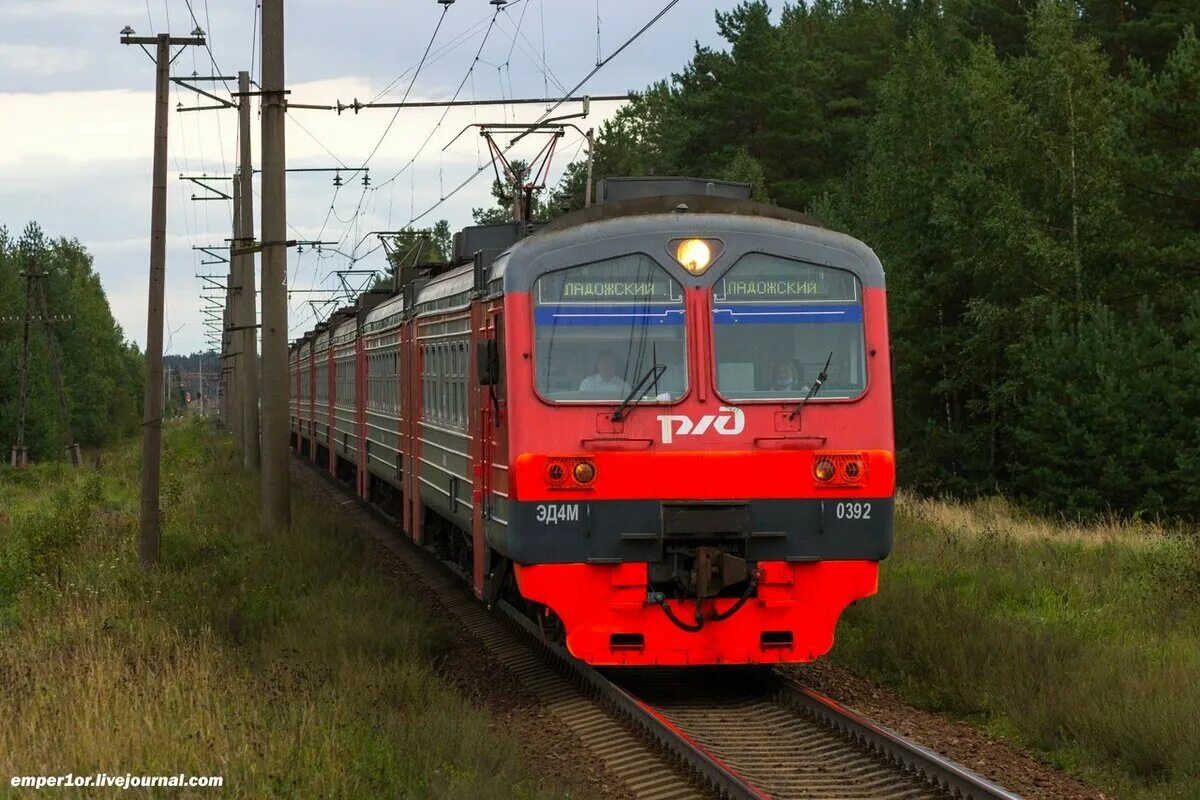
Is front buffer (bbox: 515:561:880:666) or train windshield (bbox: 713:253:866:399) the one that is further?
train windshield (bbox: 713:253:866:399)

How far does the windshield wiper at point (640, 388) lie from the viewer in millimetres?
9312

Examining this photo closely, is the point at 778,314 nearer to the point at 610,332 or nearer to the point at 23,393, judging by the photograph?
the point at 610,332

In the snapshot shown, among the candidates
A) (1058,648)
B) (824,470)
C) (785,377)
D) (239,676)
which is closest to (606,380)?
→ (785,377)

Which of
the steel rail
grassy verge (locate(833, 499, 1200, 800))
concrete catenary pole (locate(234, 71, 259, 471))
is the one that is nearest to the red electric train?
the steel rail

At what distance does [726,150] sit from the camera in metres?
48.6

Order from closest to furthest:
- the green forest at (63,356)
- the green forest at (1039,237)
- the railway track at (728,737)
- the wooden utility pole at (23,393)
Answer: the railway track at (728,737)
the green forest at (1039,237)
the wooden utility pole at (23,393)
the green forest at (63,356)

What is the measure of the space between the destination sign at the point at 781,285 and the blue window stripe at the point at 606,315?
368 mm

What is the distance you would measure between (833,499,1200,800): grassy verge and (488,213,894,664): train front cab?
3.61 feet

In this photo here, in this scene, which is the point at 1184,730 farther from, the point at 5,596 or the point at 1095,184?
the point at 1095,184

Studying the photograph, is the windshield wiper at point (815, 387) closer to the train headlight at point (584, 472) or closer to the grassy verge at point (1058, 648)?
the train headlight at point (584, 472)

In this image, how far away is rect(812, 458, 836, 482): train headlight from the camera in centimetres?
948

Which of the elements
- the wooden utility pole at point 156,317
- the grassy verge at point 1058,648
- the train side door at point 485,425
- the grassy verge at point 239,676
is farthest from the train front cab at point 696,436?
the wooden utility pole at point 156,317

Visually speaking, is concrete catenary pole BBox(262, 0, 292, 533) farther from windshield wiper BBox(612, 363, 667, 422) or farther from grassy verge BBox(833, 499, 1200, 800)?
windshield wiper BBox(612, 363, 667, 422)

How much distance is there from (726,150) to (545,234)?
39.9 meters
